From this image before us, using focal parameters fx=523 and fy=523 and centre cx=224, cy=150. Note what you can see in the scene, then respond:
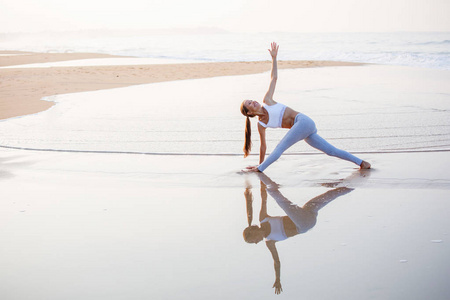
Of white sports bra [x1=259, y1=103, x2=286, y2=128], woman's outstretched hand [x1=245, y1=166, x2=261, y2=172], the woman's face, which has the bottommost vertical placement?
woman's outstretched hand [x1=245, y1=166, x2=261, y2=172]

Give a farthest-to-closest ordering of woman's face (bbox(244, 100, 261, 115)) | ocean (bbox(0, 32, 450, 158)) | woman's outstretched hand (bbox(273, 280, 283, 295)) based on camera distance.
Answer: ocean (bbox(0, 32, 450, 158)) → woman's face (bbox(244, 100, 261, 115)) → woman's outstretched hand (bbox(273, 280, 283, 295))

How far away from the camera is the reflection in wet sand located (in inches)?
157

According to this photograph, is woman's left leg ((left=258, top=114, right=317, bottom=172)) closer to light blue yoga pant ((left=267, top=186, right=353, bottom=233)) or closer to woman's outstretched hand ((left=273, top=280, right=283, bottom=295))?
light blue yoga pant ((left=267, top=186, right=353, bottom=233))

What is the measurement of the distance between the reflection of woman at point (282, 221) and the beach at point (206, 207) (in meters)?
0.07

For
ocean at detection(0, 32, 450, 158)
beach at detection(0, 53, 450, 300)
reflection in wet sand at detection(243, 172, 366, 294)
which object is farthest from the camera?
ocean at detection(0, 32, 450, 158)

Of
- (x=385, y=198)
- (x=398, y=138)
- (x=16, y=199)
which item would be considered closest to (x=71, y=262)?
(x=16, y=199)

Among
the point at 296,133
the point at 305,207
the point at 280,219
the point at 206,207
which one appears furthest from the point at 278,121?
the point at 280,219

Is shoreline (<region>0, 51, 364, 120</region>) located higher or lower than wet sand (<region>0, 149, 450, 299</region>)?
higher

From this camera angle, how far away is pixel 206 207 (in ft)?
16.1

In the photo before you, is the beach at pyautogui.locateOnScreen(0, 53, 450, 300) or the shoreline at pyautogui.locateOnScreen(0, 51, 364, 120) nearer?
the beach at pyautogui.locateOnScreen(0, 53, 450, 300)

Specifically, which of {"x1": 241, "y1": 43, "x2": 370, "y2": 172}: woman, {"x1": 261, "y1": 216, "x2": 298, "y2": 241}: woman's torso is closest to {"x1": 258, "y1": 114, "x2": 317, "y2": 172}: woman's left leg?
{"x1": 241, "y1": 43, "x2": 370, "y2": 172}: woman

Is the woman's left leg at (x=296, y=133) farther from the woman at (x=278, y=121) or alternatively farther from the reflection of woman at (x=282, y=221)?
the reflection of woman at (x=282, y=221)

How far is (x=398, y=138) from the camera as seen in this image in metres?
8.14

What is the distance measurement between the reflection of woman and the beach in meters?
0.07
